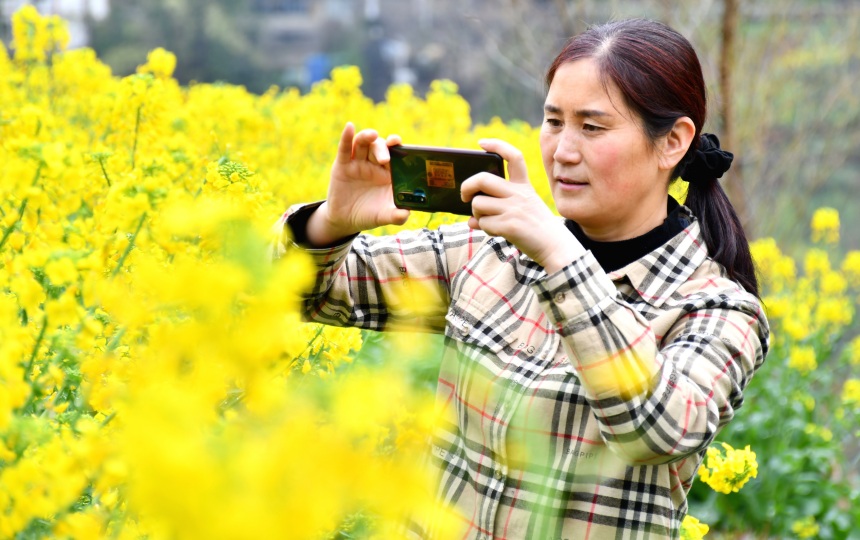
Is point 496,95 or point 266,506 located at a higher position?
point 266,506

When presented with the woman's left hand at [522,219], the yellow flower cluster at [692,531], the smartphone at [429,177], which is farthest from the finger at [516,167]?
the yellow flower cluster at [692,531]

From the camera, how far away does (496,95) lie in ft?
39.1

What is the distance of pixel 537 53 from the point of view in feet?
22.4

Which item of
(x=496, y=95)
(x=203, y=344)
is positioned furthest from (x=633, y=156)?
(x=496, y=95)

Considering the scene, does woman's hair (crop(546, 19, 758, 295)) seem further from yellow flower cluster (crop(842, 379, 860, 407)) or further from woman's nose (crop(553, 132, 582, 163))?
yellow flower cluster (crop(842, 379, 860, 407))

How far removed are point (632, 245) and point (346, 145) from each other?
539mm

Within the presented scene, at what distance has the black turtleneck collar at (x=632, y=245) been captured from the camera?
1.76 metres

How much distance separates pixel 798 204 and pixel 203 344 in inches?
294

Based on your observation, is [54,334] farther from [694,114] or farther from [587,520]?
[694,114]

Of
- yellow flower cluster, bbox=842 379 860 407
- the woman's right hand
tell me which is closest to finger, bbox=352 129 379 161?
the woman's right hand

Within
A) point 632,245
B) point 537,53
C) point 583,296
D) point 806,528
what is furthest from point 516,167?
point 537,53

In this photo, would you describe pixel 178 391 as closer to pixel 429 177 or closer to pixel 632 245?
pixel 429 177

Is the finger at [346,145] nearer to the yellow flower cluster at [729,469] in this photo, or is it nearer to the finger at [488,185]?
the finger at [488,185]

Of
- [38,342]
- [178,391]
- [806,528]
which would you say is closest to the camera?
[178,391]
